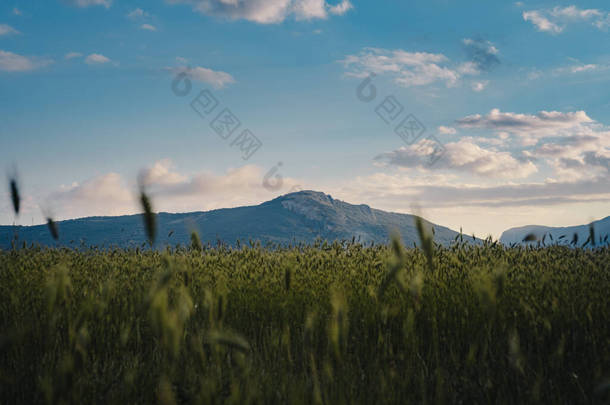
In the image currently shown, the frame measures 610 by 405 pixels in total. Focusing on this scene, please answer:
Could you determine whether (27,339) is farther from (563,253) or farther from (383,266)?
(563,253)

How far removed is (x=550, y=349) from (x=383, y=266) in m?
1.81

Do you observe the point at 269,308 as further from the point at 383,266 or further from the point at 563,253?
the point at 563,253

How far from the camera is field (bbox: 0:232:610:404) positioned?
205cm

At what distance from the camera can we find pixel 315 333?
3186mm

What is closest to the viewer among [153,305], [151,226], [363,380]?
[153,305]

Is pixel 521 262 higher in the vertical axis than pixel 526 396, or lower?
higher

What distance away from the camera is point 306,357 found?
9.25ft

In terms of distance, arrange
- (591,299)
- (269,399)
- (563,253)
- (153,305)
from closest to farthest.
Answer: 1. (153,305)
2. (269,399)
3. (591,299)
4. (563,253)

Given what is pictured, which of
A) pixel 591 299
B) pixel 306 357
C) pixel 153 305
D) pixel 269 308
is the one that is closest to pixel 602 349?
pixel 591 299

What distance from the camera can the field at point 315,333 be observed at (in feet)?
6.73

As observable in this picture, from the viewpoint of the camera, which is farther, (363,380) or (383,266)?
(383,266)

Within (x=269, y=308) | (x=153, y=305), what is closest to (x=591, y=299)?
(x=269, y=308)

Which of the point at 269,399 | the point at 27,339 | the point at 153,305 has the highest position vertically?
the point at 153,305

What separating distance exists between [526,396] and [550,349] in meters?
0.71
